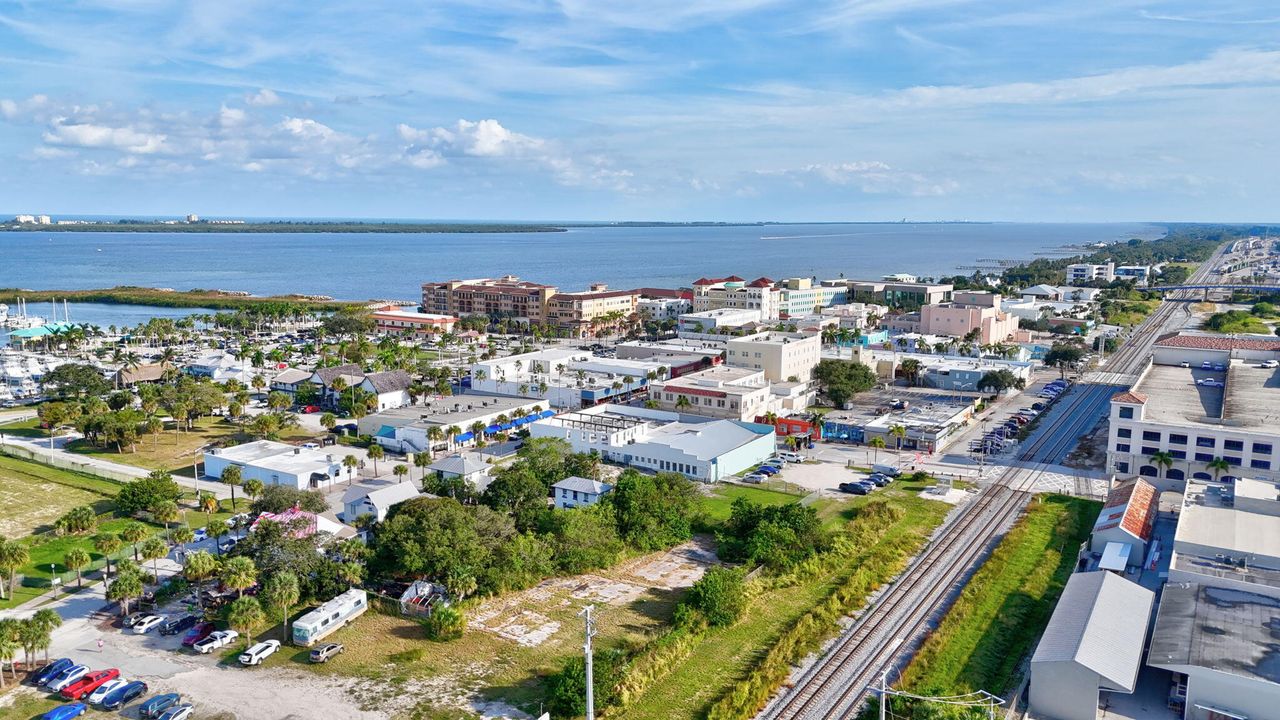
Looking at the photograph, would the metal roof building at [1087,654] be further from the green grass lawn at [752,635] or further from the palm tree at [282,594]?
the palm tree at [282,594]

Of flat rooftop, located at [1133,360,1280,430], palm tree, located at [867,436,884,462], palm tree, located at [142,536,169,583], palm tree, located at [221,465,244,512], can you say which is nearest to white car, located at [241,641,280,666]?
palm tree, located at [142,536,169,583]

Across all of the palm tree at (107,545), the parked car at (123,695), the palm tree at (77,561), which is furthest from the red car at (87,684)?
the palm tree at (107,545)

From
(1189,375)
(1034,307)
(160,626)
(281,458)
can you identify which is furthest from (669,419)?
(1034,307)

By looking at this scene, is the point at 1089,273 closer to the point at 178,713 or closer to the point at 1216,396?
the point at 1216,396

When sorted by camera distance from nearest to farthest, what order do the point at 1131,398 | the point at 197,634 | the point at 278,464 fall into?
the point at 197,634 < the point at 278,464 < the point at 1131,398

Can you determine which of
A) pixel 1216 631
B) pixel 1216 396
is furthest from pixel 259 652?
pixel 1216 396

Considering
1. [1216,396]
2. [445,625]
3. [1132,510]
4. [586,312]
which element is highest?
[586,312]

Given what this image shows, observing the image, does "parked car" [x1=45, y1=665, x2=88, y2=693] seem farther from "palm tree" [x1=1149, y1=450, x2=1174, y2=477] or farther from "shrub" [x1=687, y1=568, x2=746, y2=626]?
"palm tree" [x1=1149, y1=450, x2=1174, y2=477]
